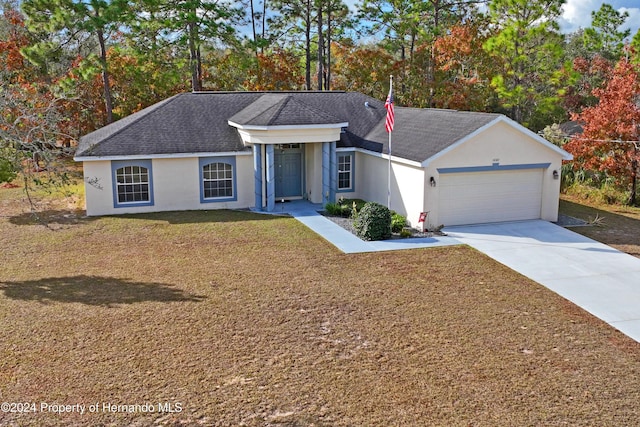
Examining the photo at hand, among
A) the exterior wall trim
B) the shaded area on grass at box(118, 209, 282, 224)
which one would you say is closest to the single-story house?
the exterior wall trim

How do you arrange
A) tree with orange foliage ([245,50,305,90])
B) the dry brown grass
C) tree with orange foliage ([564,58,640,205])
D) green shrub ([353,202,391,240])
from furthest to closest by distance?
1. tree with orange foliage ([245,50,305,90])
2. tree with orange foliage ([564,58,640,205])
3. green shrub ([353,202,391,240])
4. the dry brown grass

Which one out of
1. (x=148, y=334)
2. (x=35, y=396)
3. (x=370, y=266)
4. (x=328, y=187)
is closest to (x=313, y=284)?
(x=370, y=266)

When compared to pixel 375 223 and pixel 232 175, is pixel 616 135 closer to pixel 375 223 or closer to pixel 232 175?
pixel 375 223

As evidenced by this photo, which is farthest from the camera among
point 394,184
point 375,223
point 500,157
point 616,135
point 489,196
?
point 616,135

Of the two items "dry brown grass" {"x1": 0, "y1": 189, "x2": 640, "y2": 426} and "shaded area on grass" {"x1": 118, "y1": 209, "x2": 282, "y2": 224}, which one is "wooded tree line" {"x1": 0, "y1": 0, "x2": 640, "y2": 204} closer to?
"shaded area on grass" {"x1": 118, "y1": 209, "x2": 282, "y2": 224}

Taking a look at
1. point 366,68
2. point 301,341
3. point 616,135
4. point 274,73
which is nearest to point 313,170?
point 616,135

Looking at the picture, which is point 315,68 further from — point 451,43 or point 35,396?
point 35,396
